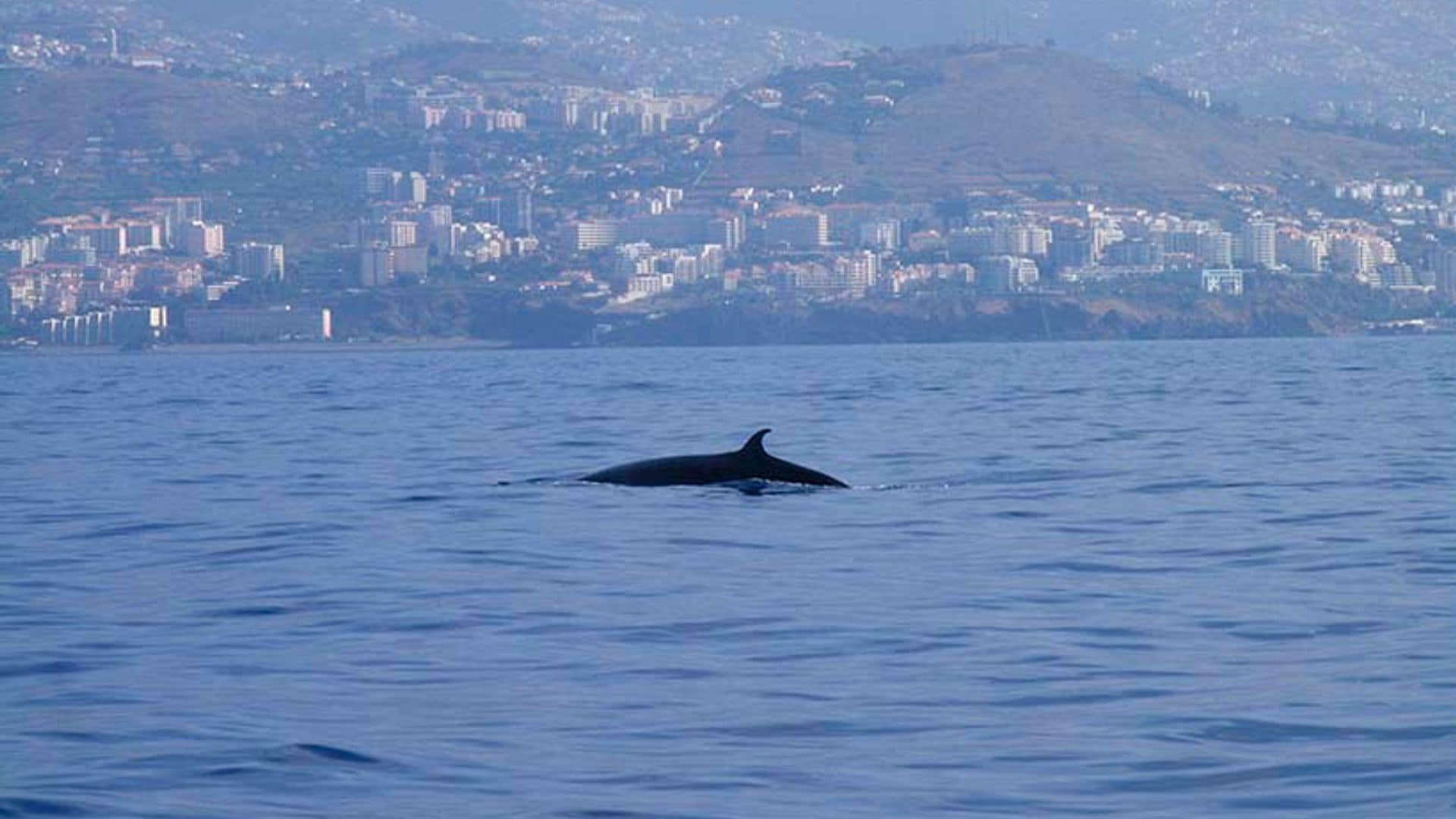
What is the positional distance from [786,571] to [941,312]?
15450 centimetres

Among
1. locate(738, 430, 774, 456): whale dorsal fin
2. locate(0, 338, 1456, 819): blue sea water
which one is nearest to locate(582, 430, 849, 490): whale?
locate(738, 430, 774, 456): whale dorsal fin

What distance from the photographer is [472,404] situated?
53781 millimetres

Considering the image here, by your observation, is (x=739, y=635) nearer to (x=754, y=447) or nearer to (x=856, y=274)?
(x=754, y=447)

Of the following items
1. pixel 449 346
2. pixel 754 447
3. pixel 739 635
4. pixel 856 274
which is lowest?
pixel 449 346

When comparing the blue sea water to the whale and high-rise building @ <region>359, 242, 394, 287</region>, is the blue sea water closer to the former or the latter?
the whale

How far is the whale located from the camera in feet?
79.7

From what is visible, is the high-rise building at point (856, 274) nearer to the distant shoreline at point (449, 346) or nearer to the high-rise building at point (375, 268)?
the distant shoreline at point (449, 346)

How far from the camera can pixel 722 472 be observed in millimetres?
24672

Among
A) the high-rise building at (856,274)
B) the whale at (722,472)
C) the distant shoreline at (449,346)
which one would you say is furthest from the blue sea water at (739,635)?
the high-rise building at (856,274)

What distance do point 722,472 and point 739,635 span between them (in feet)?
33.5

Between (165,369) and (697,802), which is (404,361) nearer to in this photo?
(165,369)

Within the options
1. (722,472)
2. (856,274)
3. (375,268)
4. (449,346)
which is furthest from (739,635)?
(375,268)

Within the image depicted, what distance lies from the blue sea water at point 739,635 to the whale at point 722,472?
0.27 meters

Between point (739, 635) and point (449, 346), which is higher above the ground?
point (739, 635)
